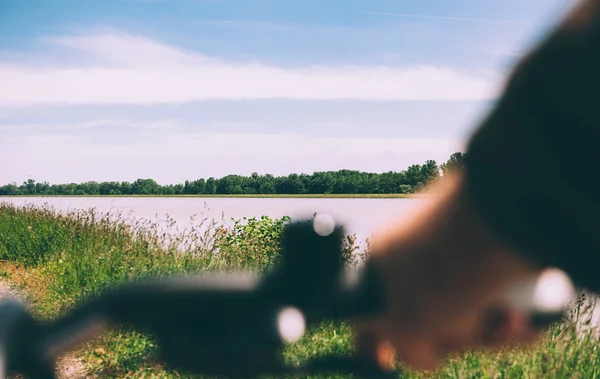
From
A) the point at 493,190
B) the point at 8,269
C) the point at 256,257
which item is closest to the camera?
the point at 493,190

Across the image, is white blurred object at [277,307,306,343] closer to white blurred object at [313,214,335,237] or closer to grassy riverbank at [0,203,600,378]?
white blurred object at [313,214,335,237]

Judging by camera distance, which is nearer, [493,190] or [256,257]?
[493,190]

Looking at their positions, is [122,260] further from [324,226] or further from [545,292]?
[545,292]

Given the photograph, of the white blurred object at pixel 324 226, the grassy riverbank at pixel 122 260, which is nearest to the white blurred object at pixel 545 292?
the white blurred object at pixel 324 226

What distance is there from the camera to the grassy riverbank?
3283 mm

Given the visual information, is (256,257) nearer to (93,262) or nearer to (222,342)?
(93,262)

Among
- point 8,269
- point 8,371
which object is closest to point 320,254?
point 8,371

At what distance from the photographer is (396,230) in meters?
0.71

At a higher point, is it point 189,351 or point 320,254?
point 320,254

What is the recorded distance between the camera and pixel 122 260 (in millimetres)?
7461

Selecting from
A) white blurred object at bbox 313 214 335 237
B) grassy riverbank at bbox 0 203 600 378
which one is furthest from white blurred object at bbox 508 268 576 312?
grassy riverbank at bbox 0 203 600 378

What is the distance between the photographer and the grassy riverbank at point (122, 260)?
129 inches

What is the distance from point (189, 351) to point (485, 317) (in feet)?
1.29

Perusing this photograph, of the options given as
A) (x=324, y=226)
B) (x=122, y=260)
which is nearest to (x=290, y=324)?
(x=324, y=226)
